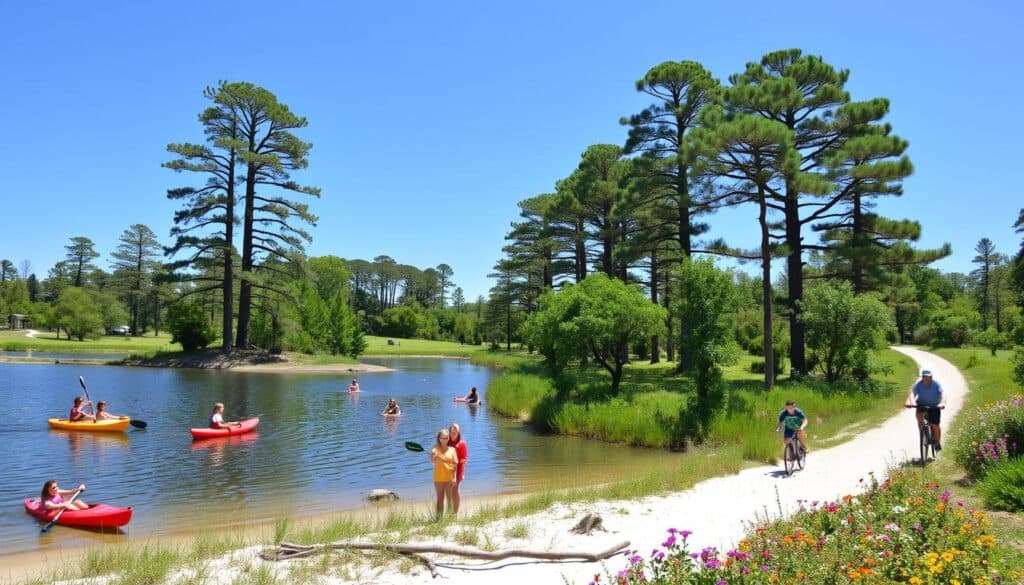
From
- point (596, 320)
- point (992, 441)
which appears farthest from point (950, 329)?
point (992, 441)

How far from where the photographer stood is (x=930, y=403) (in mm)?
13156

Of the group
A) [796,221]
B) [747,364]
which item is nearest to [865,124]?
[796,221]

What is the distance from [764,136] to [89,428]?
24.8 meters

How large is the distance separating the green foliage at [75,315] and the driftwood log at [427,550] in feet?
255

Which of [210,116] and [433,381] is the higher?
[210,116]

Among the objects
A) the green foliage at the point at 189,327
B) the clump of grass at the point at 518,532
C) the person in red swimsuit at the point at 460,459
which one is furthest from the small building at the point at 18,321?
the clump of grass at the point at 518,532

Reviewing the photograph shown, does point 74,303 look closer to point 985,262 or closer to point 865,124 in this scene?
point 865,124

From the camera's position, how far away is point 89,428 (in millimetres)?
21531

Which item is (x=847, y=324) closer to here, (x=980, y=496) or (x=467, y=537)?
(x=980, y=496)

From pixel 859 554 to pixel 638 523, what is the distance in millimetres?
4128

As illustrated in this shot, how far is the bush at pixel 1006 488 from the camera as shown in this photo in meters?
8.38

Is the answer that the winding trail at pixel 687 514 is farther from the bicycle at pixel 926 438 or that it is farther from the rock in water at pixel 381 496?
the rock in water at pixel 381 496

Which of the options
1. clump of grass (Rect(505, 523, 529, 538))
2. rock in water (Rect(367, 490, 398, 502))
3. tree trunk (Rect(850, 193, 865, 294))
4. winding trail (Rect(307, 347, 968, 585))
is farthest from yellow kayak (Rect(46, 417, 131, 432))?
tree trunk (Rect(850, 193, 865, 294))

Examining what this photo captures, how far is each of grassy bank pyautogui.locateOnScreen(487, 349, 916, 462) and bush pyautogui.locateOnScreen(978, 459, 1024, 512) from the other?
6.28 meters
